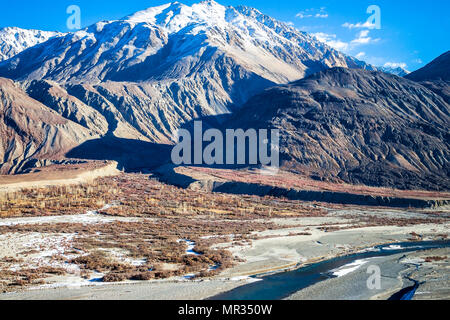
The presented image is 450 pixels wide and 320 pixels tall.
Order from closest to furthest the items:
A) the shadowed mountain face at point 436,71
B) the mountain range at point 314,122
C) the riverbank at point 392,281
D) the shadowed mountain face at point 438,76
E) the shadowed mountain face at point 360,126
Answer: the riverbank at point 392,281 → the shadowed mountain face at point 360,126 → the mountain range at point 314,122 → the shadowed mountain face at point 438,76 → the shadowed mountain face at point 436,71

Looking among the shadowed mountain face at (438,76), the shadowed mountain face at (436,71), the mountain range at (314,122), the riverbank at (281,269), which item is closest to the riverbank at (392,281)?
the riverbank at (281,269)

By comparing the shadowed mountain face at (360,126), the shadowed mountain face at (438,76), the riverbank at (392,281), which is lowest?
the riverbank at (392,281)

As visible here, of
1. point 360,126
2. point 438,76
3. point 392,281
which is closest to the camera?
point 392,281

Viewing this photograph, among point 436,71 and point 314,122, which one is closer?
point 314,122

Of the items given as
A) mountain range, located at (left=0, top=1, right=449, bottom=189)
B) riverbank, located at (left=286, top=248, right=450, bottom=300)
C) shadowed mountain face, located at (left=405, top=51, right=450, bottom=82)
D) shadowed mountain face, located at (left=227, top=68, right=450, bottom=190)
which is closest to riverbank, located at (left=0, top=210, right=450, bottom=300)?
riverbank, located at (left=286, top=248, right=450, bottom=300)

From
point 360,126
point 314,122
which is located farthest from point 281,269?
point 360,126

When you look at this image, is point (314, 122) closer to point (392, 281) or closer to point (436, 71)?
point (436, 71)

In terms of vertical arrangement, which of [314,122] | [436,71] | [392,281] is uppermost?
[436,71]

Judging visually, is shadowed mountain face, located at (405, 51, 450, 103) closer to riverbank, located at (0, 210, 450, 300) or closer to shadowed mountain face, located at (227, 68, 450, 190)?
shadowed mountain face, located at (227, 68, 450, 190)

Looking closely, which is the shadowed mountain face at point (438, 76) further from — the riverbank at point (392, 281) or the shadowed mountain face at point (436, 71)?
the riverbank at point (392, 281)
